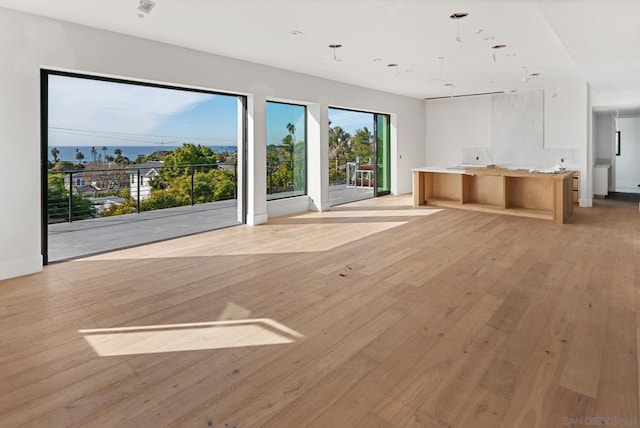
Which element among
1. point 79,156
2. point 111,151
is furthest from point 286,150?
point 79,156

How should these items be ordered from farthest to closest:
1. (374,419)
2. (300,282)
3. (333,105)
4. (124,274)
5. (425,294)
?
(333,105)
(124,274)
(300,282)
(425,294)
(374,419)

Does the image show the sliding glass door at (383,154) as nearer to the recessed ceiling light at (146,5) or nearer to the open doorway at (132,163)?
the open doorway at (132,163)

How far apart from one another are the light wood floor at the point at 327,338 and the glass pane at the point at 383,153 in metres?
5.47

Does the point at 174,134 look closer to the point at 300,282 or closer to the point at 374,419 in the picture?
the point at 300,282

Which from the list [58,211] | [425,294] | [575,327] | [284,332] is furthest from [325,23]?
[58,211]

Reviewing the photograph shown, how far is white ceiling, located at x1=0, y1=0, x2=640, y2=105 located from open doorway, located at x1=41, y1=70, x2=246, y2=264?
0.89 meters

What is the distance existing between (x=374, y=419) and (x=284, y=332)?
101cm

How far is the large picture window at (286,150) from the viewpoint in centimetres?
712

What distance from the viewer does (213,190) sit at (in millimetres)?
8570

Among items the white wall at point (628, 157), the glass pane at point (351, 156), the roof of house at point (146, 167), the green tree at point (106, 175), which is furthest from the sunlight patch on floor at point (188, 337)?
the white wall at point (628, 157)

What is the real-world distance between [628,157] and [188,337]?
12936 millimetres

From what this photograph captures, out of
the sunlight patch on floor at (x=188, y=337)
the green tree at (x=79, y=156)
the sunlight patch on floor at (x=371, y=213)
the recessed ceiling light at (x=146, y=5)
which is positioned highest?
the recessed ceiling light at (x=146, y=5)

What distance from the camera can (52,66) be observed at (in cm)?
409

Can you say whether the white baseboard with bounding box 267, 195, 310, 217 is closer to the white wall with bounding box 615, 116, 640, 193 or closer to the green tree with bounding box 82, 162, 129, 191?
the green tree with bounding box 82, 162, 129, 191
